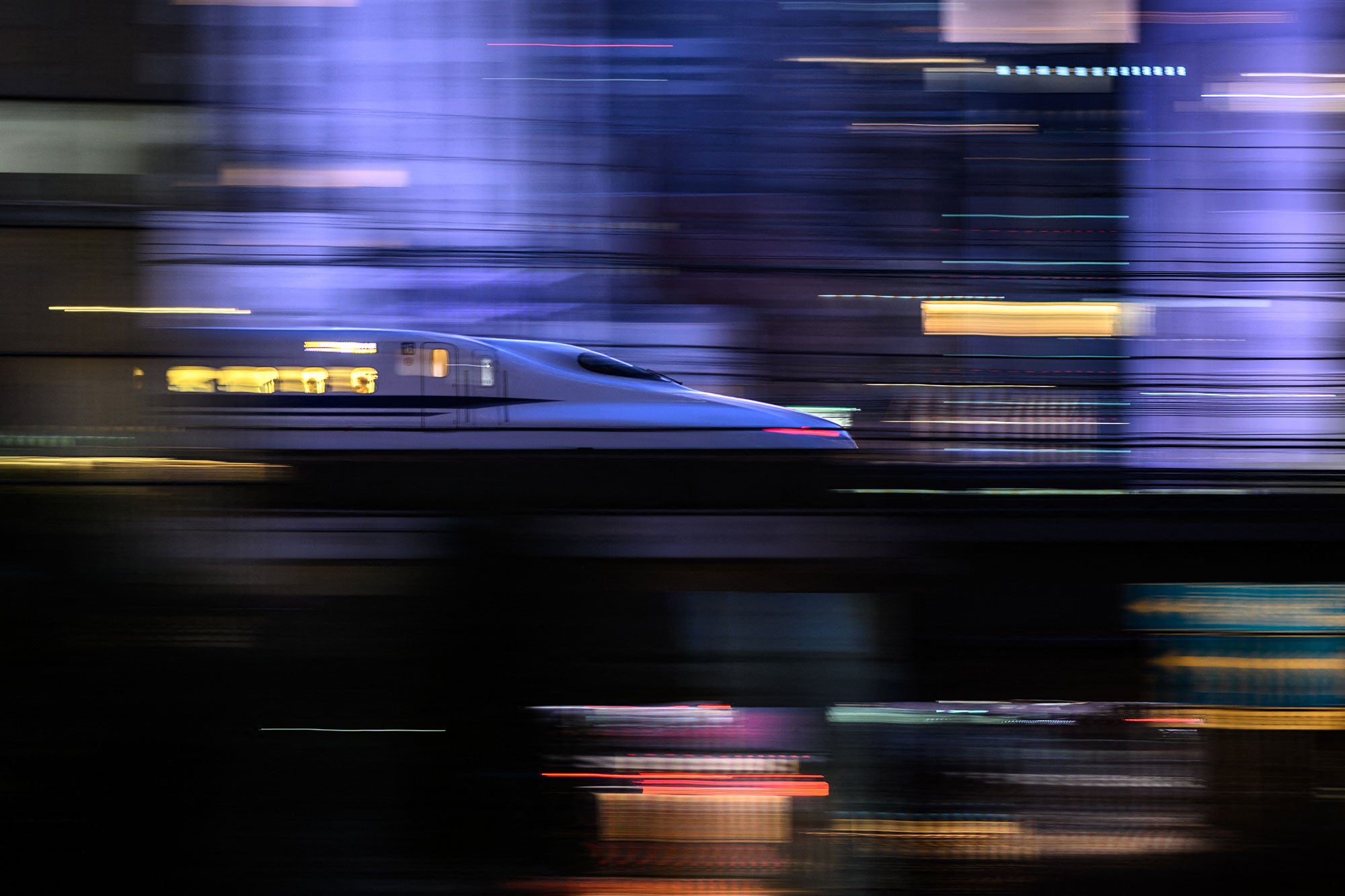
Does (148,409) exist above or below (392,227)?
below

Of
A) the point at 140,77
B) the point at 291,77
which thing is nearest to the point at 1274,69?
the point at 291,77

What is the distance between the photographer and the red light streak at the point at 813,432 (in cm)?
187

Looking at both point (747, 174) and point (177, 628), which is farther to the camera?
point (177, 628)

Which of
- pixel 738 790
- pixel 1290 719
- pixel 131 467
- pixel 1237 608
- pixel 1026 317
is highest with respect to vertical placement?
pixel 1026 317

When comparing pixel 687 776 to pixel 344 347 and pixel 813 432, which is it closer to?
pixel 813 432

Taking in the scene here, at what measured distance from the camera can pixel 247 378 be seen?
69.7 inches

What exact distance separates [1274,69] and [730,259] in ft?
3.29

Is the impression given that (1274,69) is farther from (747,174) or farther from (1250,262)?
(747,174)

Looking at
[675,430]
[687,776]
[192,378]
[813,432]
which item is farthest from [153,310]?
[687,776]

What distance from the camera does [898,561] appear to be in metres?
1.98

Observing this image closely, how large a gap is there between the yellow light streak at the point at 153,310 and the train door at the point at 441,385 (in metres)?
0.35

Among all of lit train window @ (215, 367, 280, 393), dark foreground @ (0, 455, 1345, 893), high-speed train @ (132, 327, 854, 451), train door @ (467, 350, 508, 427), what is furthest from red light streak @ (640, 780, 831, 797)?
lit train window @ (215, 367, 280, 393)

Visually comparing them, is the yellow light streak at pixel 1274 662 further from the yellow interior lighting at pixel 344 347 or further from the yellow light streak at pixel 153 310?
the yellow light streak at pixel 153 310

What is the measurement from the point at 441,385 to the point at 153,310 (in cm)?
54
